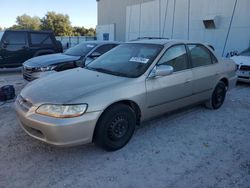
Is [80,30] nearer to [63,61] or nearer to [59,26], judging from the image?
[59,26]

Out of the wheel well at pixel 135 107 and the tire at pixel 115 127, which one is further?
the wheel well at pixel 135 107

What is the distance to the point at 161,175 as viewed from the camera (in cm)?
307

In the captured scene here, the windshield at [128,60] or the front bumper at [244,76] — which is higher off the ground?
the windshield at [128,60]

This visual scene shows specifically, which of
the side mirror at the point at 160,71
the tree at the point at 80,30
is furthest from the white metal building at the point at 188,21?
the tree at the point at 80,30

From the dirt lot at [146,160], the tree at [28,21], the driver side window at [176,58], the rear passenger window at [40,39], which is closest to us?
the dirt lot at [146,160]

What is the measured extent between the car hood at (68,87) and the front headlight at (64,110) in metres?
0.06

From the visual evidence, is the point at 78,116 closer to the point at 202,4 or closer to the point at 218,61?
the point at 218,61

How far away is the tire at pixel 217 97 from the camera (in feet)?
17.9

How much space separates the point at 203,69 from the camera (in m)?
4.93

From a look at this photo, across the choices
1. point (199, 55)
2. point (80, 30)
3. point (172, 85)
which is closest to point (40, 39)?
point (199, 55)

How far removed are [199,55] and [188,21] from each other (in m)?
10.5

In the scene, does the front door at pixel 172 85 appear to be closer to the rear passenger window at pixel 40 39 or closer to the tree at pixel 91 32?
the rear passenger window at pixel 40 39

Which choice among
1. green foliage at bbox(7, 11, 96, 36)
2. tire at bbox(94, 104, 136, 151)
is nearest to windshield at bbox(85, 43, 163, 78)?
tire at bbox(94, 104, 136, 151)

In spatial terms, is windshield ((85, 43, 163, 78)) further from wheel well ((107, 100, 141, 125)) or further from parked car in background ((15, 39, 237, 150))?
wheel well ((107, 100, 141, 125))
